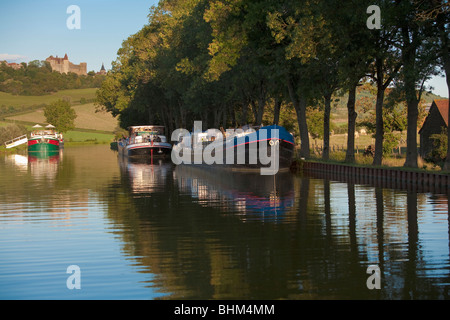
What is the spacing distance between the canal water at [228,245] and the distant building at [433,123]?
36.6 meters

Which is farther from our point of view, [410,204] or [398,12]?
[398,12]

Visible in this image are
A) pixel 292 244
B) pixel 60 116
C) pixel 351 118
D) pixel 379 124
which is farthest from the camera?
pixel 60 116

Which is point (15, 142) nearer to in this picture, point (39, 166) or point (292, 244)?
point (39, 166)

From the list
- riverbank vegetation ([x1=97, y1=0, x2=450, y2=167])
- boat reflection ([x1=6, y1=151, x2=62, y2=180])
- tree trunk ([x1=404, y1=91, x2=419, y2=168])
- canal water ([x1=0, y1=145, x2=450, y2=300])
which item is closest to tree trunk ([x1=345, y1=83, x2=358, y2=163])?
riverbank vegetation ([x1=97, y1=0, x2=450, y2=167])

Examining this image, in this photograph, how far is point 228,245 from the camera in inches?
616

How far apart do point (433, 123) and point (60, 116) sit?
13649 centimetres

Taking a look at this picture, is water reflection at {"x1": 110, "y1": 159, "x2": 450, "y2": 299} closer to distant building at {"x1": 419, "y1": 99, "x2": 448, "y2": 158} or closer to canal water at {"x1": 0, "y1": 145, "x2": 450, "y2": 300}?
canal water at {"x1": 0, "y1": 145, "x2": 450, "y2": 300}

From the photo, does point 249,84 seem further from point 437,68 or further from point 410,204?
point 410,204

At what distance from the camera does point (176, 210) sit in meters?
22.9

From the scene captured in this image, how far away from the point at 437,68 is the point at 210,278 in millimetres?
24576

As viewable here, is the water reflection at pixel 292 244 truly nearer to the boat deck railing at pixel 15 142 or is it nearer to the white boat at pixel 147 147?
the white boat at pixel 147 147

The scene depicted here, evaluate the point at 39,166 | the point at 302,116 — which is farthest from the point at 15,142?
the point at 302,116
